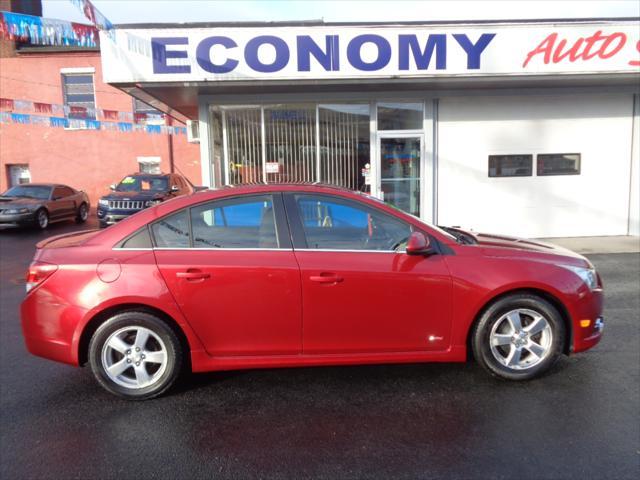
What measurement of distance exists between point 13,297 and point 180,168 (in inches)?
639

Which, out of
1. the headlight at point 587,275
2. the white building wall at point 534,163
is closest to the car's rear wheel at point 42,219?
the white building wall at point 534,163

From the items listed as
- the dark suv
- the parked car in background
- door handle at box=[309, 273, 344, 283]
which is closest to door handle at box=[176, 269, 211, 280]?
door handle at box=[309, 273, 344, 283]

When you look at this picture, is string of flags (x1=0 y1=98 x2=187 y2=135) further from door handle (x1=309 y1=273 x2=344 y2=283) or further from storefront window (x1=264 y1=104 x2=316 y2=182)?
door handle (x1=309 y1=273 x2=344 y2=283)

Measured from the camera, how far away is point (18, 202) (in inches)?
561

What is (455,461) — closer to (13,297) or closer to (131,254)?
(131,254)

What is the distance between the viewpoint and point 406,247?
3676mm

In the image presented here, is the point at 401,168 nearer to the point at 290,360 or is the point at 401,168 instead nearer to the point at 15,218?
the point at 290,360

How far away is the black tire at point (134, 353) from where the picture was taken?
140 inches

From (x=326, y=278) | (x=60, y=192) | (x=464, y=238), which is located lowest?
(x=326, y=278)

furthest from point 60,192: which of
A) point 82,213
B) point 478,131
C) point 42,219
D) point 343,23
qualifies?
point 478,131

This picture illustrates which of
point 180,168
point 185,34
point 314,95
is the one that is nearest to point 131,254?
point 185,34

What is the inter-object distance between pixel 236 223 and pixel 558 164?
9617 millimetres

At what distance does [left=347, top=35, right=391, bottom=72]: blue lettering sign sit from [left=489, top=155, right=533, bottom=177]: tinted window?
140 inches

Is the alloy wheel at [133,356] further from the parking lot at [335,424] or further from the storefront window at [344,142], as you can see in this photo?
the storefront window at [344,142]
